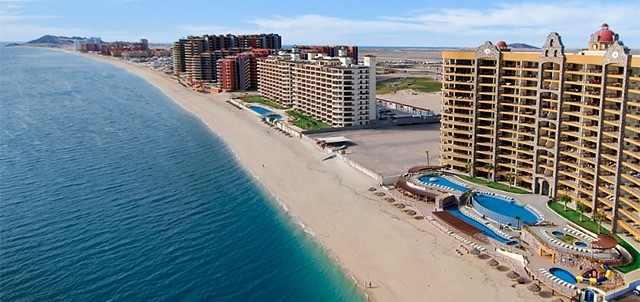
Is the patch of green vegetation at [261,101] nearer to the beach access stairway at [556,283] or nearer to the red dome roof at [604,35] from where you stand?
the red dome roof at [604,35]

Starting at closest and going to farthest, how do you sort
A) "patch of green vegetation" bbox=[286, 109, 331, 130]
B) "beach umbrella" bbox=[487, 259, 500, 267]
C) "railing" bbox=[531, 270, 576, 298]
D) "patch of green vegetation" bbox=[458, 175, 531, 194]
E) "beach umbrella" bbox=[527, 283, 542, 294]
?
"railing" bbox=[531, 270, 576, 298] < "beach umbrella" bbox=[527, 283, 542, 294] < "beach umbrella" bbox=[487, 259, 500, 267] < "patch of green vegetation" bbox=[458, 175, 531, 194] < "patch of green vegetation" bbox=[286, 109, 331, 130]

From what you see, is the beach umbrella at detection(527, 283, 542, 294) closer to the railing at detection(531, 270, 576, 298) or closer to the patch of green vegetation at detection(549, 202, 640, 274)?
the railing at detection(531, 270, 576, 298)

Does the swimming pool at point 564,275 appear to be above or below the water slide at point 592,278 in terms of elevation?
below

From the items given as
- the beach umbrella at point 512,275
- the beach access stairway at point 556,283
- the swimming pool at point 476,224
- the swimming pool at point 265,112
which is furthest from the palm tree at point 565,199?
the swimming pool at point 265,112

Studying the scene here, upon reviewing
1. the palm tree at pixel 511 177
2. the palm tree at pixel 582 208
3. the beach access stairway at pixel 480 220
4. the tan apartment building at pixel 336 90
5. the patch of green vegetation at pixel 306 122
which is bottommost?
the beach access stairway at pixel 480 220

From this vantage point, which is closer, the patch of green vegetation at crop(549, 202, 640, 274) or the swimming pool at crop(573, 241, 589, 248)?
the patch of green vegetation at crop(549, 202, 640, 274)

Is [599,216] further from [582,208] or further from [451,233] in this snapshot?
[451,233]

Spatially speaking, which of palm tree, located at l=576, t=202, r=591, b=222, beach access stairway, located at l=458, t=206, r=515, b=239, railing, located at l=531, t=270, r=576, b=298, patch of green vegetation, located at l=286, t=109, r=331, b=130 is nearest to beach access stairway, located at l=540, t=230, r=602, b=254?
beach access stairway, located at l=458, t=206, r=515, b=239
